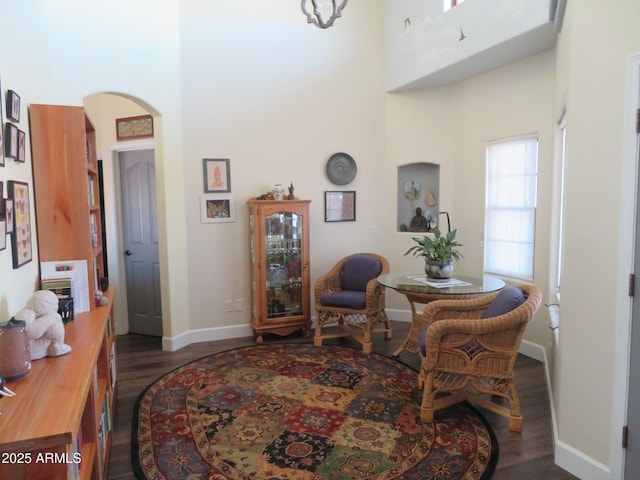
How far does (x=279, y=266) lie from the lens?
4.66m

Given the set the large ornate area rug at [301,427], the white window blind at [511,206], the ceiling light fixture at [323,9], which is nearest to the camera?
the large ornate area rug at [301,427]

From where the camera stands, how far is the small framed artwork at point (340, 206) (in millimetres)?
5070

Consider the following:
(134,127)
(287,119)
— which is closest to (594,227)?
(287,119)

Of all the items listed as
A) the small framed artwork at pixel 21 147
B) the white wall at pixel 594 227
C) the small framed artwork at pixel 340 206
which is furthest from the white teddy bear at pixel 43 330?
the small framed artwork at pixel 340 206

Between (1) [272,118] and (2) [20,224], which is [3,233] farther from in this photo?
(1) [272,118]

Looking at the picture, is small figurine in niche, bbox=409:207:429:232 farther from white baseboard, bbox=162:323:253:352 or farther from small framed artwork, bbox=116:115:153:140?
small framed artwork, bbox=116:115:153:140

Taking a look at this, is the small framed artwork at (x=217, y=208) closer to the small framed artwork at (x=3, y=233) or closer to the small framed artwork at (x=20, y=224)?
the small framed artwork at (x=20, y=224)

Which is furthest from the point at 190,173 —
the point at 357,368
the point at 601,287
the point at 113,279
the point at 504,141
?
the point at 601,287

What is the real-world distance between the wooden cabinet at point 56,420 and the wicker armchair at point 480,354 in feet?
6.57

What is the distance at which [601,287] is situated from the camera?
2.18 meters

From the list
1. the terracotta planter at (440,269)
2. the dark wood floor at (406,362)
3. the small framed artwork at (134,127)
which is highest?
the small framed artwork at (134,127)

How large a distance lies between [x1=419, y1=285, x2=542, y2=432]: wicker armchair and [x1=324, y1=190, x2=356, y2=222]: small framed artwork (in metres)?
2.43

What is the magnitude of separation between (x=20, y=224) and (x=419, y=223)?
13.5ft

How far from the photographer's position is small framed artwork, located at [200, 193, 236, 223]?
4.56m
